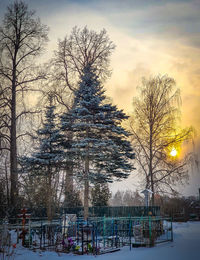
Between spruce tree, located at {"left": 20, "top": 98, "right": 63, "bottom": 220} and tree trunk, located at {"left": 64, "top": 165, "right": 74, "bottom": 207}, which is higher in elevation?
spruce tree, located at {"left": 20, "top": 98, "right": 63, "bottom": 220}

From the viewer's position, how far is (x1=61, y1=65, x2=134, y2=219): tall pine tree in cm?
1883

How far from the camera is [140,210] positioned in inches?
784

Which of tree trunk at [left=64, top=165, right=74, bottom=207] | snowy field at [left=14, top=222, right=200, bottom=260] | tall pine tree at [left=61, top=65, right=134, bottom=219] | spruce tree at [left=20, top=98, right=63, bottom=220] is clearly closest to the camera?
snowy field at [left=14, top=222, right=200, bottom=260]

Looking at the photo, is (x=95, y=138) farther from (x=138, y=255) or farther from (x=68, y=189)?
(x=138, y=255)

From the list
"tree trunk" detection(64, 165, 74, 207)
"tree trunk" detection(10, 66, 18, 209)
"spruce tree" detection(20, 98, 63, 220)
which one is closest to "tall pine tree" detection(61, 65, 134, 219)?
"spruce tree" detection(20, 98, 63, 220)

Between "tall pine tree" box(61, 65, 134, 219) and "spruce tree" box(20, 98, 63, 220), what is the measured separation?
0.84m

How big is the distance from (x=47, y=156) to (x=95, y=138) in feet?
11.4

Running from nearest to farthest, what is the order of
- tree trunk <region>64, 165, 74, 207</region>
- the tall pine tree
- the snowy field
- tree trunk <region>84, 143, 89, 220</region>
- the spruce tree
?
the snowy field, tree trunk <region>84, 143, 89, 220</region>, the tall pine tree, the spruce tree, tree trunk <region>64, 165, 74, 207</region>

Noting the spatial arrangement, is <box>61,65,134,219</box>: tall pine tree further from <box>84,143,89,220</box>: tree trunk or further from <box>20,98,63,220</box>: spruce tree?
<box>20,98,63,220</box>: spruce tree

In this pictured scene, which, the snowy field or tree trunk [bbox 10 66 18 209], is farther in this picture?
tree trunk [bbox 10 66 18 209]

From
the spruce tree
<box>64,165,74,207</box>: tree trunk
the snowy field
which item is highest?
the spruce tree

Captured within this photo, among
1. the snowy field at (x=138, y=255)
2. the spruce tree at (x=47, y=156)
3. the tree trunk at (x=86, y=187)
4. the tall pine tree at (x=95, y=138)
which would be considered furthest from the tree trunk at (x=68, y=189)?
the snowy field at (x=138, y=255)

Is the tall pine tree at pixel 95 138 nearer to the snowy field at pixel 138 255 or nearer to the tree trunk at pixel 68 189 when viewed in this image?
the tree trunk at pixel 68 189

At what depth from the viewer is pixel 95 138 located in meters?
19.7
